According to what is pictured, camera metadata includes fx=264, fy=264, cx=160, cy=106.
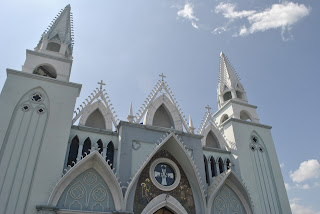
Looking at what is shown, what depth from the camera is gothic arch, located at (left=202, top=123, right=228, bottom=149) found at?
18712 millimetres

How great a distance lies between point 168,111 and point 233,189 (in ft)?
21.2

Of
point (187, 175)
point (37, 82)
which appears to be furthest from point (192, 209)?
point (37, 82)

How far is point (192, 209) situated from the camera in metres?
14.7

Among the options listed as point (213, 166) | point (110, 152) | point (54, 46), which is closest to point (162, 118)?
point (110, 152)

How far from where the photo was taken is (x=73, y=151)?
14.3 meters

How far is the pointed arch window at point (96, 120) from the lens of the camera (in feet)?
53.2

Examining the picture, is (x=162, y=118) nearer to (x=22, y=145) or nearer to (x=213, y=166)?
Result: (x=213, y=166)

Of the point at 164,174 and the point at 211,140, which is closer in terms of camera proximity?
the point at 164,174

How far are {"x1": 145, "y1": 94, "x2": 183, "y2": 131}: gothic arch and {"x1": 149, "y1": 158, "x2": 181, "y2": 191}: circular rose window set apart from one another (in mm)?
2576

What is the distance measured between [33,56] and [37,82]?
2.41 m

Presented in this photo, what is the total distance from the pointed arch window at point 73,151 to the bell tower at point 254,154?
33.5 feet

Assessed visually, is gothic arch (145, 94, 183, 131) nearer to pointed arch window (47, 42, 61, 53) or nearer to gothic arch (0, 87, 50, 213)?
gothic arch (0, 87, 50, 213)

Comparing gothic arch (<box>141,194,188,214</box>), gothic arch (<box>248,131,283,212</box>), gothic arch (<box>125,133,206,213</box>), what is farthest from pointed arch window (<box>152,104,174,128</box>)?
gothic arch (<box>248,131,283,212</box>)

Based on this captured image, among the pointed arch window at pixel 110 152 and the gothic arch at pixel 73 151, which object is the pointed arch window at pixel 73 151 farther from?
the pointed arch window at pixel 110 152
